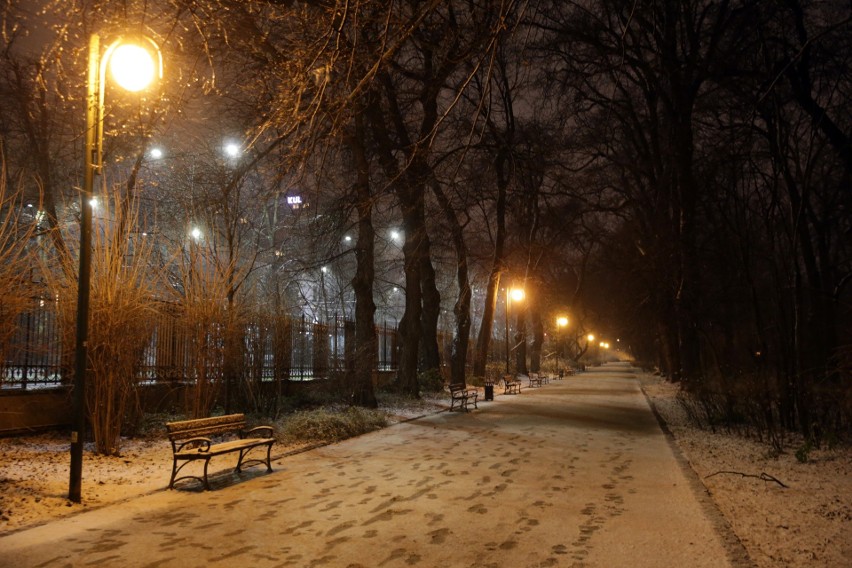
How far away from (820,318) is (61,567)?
57.4ft

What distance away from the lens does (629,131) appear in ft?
95.0

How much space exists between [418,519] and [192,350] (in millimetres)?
7703

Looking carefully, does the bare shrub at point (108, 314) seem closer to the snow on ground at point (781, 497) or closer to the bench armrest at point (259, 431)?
the bench armrest at point (259, 431)

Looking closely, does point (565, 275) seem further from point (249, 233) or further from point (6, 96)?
point (6, 96)

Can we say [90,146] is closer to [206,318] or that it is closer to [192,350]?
[206,318]

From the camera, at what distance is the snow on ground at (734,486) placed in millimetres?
5578

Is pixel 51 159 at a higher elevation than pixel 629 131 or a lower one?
lower

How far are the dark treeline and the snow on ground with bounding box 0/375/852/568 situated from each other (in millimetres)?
1654

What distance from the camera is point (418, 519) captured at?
251 inches

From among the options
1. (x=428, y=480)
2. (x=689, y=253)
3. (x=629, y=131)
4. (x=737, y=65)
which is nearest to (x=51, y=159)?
(x=428, y=480)

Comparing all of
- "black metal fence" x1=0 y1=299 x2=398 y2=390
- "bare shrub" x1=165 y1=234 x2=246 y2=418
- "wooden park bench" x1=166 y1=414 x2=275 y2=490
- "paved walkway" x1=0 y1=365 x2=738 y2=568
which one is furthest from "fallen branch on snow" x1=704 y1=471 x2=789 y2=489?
"black metal fence" x1=0 y1=299 x2=398 y2=390

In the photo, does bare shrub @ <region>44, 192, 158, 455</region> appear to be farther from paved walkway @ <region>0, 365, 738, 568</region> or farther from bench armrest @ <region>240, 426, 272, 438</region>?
paved walkway @ <region>0, 365, 738, 568</region>

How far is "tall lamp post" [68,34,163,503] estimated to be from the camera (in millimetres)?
6559

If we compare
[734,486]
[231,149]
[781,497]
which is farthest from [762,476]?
[231,149]
